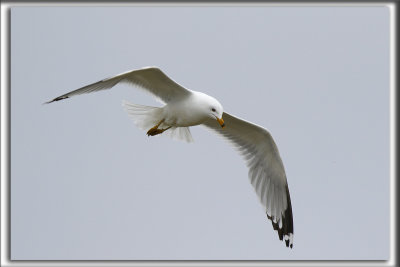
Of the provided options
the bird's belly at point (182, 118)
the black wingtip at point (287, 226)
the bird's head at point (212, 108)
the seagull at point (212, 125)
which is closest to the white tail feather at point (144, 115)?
the seagull at point (212, 125)

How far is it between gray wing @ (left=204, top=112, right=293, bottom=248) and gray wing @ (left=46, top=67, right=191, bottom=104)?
563 millimetres

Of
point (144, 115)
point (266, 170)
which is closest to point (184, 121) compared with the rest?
point (144, 115)

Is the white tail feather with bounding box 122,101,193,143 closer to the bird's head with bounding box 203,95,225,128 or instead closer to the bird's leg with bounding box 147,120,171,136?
the bird's leg with bounding box 147,120,171,136

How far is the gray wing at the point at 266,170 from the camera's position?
3998mm

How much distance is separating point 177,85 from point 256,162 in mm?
1021

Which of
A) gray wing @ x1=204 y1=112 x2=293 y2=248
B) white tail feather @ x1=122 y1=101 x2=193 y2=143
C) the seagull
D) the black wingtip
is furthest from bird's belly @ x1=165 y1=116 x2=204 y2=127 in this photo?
the black wingtip

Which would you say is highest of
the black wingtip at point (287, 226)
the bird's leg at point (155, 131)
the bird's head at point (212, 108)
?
the bird's head at point (212, 108)

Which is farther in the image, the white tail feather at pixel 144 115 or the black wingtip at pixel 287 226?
the black wingtip at pixel 287 226

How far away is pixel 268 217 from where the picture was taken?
422cm

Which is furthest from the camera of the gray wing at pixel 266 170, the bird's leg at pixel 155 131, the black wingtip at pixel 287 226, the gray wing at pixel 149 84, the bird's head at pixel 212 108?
the black wingtip at pixel 287 226

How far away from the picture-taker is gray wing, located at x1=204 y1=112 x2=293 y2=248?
4.00 metres

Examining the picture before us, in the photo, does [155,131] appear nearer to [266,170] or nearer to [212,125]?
[212,125]

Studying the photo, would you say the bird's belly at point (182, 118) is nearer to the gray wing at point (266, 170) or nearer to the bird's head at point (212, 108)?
the bird's head at point (212, 108)

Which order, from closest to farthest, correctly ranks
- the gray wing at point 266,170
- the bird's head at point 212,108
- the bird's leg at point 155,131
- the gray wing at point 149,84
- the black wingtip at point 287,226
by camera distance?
1. the gray wing at point 149,84
2. the bird's head at point 212,108
3. the bird's leg at point 155,131
4. the gray wing at point 266,170
5. the black wingtip at point 287,226
